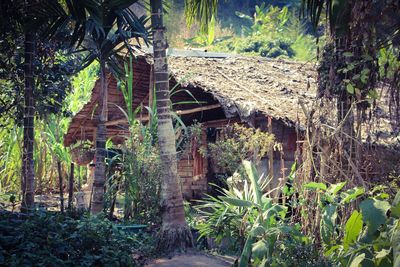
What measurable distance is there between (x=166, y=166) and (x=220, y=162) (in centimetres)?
200

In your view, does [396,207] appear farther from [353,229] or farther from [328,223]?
[328,223]

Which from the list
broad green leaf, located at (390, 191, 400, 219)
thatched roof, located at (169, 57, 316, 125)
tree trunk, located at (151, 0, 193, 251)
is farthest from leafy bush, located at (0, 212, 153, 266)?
thatched roof, located at (169, 57, 316, 125)

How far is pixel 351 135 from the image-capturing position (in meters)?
5.53

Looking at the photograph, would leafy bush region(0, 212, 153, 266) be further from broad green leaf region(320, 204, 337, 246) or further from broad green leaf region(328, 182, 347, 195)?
broad green leaf region(328, 182, 347, 195)

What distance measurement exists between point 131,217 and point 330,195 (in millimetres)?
4225

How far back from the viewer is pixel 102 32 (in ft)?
23.9

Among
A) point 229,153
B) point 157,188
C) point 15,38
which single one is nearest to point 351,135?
point 229,153

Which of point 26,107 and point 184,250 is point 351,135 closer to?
point 184,250

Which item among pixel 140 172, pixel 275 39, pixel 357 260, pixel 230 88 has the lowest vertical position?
pixel 357 260

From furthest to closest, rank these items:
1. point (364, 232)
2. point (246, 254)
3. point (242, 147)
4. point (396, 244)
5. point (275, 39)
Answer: point (275, 39) → point (242, 147) → point (246, 254) → point (364, 232) → point (396, 244)

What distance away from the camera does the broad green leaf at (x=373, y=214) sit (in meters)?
4.18

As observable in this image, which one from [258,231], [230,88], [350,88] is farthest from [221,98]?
[258,231]

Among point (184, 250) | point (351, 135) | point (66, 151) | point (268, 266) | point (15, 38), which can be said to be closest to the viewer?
point (268, 266)

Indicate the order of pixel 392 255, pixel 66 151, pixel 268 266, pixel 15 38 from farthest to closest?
pixel 66 151 → pixel 15 38 → pixel 268 266 → pixel 392 255
